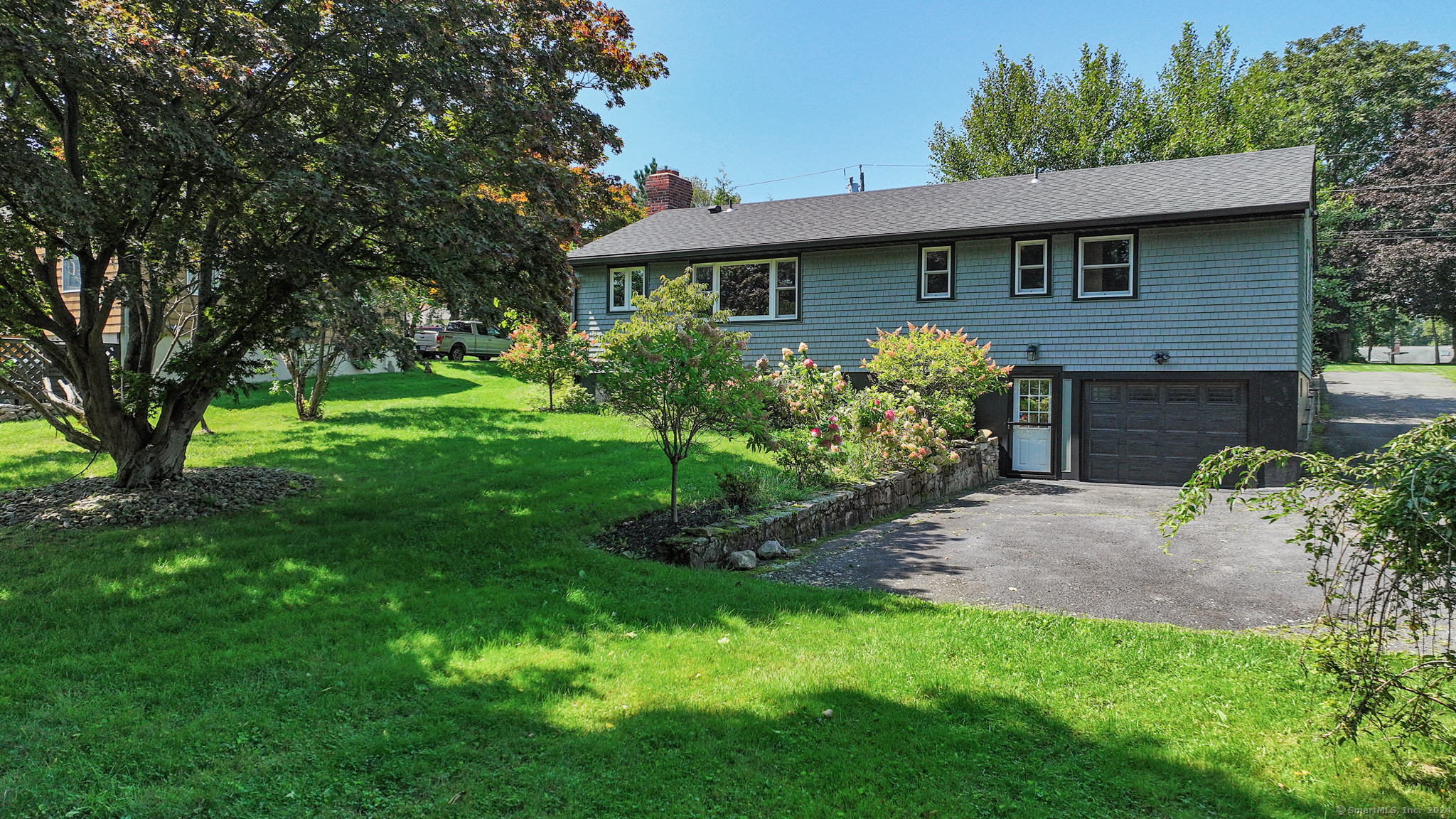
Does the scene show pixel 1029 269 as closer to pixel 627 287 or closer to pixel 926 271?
pixel 926 271

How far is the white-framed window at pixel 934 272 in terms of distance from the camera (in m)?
16.4

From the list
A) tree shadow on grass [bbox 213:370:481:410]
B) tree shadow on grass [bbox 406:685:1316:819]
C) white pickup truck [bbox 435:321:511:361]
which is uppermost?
white pickup truck [bbox 435:321:511:361]

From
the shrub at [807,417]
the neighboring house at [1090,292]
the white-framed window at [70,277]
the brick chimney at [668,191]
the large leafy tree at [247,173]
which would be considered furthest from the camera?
the brick chimney at [668,191]

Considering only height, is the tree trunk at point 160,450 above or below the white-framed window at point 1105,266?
below

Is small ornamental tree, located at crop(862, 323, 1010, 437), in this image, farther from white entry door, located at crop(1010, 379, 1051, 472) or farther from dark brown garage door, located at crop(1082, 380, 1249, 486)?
dark brown garage door, located at crop(1082, 380, 1249, 486)

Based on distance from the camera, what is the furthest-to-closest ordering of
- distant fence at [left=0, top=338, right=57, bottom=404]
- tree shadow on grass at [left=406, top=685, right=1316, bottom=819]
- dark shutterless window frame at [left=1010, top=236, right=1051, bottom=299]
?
dark shutterless window frame at [left=1010, top=236, right=1051, bottom=299]
distant fence at [left=0, top=338, right=57, bottom=404]
tree shadow on grass at [left=406, top=685, right=1316, bottom=819]

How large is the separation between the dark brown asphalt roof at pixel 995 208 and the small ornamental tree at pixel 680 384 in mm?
9349

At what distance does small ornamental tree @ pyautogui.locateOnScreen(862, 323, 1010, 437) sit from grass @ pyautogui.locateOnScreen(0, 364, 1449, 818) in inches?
314

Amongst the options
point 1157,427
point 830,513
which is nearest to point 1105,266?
point 1157,427

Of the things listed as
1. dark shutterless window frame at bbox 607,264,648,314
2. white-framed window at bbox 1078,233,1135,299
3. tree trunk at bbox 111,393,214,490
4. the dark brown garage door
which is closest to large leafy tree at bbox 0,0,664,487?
tree trunk at bbox 111,393,214,490

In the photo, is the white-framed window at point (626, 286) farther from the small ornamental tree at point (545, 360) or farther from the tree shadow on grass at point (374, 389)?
the tree shadow on grass at point (374, 389)

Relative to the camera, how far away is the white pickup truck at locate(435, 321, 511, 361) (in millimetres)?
28344

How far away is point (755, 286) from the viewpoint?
18188 mm

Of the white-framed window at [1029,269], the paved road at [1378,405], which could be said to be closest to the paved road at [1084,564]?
the white-framed window at [1029,269]
